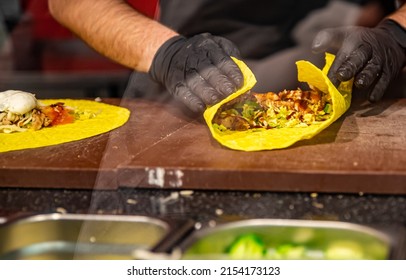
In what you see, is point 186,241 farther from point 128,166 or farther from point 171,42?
point 171,42

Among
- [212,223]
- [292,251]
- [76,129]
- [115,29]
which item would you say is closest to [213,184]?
[212,223]

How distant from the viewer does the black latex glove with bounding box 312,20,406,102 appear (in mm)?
1560

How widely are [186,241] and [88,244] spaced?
0.53 ft

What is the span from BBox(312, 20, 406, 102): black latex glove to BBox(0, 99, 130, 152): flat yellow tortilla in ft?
1.80

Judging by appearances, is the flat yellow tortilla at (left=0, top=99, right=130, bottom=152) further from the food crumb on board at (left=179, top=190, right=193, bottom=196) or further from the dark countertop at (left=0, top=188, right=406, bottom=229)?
the food crumb on board at (left=179, top=190, right=193, bottom=196)

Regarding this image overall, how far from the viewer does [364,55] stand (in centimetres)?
159

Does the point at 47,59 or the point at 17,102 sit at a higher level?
the point at 17,102

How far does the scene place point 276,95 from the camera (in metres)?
1.62

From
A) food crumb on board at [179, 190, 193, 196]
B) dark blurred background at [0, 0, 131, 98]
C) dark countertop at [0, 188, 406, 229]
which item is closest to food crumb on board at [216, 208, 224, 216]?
dark countertop at [0, 188, 406, 229]

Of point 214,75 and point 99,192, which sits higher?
point 214,75

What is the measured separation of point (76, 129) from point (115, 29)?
53 cm

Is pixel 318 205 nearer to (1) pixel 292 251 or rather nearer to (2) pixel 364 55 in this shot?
(1) pixel 292 251

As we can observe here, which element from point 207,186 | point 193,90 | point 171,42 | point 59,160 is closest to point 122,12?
point 171,42

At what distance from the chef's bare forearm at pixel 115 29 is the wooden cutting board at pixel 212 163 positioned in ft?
1.21
